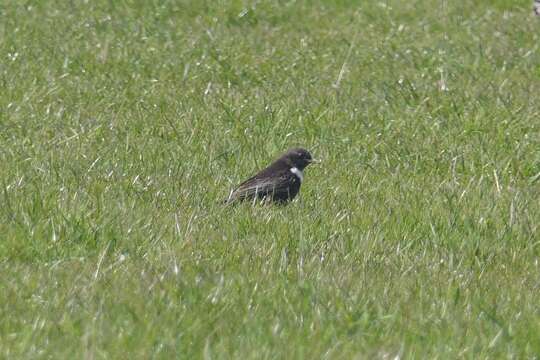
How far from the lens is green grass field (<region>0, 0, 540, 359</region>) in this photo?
223 inches

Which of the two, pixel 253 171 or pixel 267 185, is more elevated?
pixel 267 185

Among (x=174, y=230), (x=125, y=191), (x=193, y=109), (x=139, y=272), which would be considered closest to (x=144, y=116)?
(x=193, y=109)

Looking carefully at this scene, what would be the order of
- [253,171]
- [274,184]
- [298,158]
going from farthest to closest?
[253,171]
[298,158]
[274,184]

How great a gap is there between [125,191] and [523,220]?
96.6 inches

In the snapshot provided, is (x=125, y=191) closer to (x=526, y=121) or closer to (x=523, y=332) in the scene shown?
(x=523, y=332)

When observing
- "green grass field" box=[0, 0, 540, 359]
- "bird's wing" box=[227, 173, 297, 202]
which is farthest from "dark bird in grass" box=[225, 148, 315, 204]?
"green grass field" box=[0, 0, 540, 359]

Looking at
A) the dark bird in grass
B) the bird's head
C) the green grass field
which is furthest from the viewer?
the bird's head

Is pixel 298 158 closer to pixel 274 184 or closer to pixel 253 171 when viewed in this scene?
pixel 253 171

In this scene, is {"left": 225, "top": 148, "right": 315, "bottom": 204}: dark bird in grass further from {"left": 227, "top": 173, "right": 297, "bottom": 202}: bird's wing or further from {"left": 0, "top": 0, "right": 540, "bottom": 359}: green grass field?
{"left": 0, "top": 0, "right": 540, "bottom": 359}: green grass field

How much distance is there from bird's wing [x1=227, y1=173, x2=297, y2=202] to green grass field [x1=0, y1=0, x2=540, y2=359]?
0.17 m

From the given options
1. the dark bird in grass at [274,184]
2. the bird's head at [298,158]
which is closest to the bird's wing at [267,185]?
the dark bird in grass at [274,184]

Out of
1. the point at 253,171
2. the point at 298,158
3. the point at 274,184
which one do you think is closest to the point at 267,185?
the point at 274,184

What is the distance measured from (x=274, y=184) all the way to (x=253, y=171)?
0.95 m

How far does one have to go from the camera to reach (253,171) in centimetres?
955
